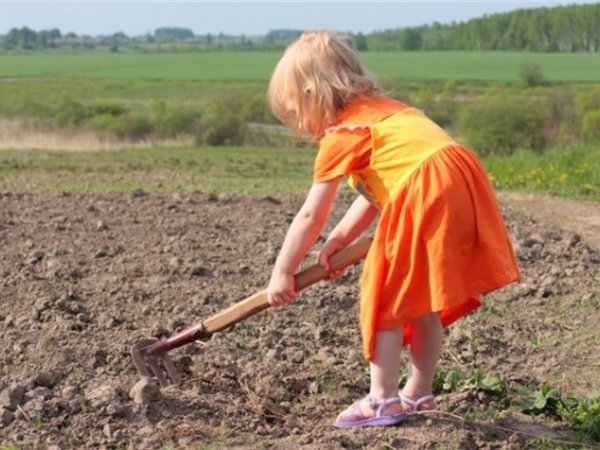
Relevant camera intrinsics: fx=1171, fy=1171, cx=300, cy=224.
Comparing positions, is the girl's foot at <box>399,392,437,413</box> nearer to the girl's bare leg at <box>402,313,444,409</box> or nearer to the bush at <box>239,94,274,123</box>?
the girl's bare leg at <box>402,313,444,409</box>

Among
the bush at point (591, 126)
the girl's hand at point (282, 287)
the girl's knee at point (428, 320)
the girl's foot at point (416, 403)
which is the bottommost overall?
the bush at point (591, 126)

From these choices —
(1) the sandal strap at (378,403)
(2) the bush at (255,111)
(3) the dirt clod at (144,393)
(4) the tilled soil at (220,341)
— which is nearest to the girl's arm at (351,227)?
(1) the sandal strap at (378,403)

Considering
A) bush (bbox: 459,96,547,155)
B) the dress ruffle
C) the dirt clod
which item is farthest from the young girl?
bush (bbox: 459,96,547,155)

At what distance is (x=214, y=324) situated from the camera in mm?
4305

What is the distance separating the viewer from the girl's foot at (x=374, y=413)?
3918 millimetres

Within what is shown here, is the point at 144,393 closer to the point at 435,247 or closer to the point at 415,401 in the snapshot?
the point at 415,401

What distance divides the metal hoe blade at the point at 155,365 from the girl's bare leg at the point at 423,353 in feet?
3.30

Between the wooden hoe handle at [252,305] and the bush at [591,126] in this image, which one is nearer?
the wooden hoe handle at [252,305]

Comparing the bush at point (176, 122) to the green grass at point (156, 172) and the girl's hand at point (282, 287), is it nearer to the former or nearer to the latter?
the green grass at point (156, 172)

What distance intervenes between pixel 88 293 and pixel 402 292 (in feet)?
9.73

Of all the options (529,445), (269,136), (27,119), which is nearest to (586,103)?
(269,136)

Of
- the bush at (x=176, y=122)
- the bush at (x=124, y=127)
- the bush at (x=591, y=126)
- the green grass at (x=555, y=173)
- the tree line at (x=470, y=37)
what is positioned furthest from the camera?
the tree line at (x=470, y=37)

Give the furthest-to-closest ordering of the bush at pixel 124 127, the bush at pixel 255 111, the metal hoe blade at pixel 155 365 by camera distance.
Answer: the bush at pixel 255 111 < the bush at pixel 124 127 < the metal hoe blade at pixel 155 365

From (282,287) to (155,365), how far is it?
35.5 inches
